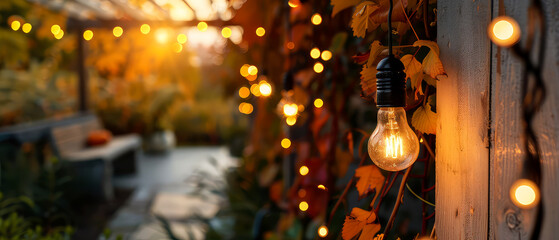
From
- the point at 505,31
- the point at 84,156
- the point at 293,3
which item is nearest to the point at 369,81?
the point at 505,31

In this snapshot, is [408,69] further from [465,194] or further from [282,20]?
[282,20]

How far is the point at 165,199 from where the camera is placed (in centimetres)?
511

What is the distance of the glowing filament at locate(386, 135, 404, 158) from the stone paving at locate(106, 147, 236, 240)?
6.86 feet

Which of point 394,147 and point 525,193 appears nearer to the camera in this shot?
point 525,193

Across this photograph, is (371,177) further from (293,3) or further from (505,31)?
(293,3)

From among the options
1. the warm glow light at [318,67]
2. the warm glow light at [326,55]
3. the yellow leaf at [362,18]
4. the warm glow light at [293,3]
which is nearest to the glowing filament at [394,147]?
the yellow leaf at [362,18]

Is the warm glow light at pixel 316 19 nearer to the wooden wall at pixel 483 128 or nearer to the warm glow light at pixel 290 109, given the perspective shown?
the warm glow light at pixel 290 109

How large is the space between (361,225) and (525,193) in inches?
14.7

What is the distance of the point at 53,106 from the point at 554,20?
691 centimetres

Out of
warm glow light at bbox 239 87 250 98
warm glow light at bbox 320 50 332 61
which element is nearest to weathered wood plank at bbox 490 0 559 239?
warm glow light at bbox 320 50 332 61

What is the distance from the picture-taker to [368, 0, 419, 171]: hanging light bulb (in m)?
0.71

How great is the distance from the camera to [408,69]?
78 cm

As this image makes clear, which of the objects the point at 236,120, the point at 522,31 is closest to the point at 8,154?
the point at 522,31

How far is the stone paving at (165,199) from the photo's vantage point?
3.76 m
